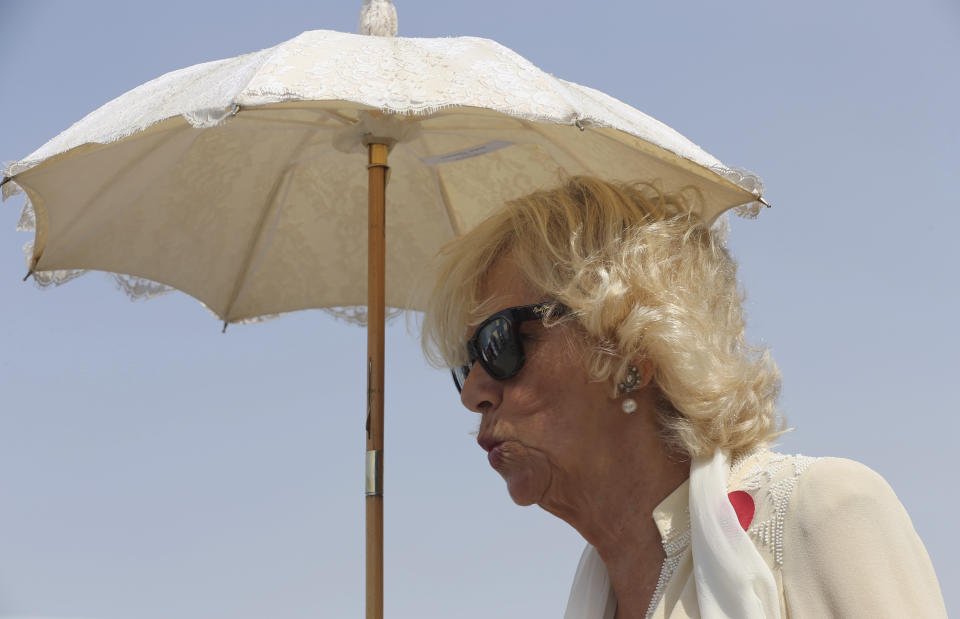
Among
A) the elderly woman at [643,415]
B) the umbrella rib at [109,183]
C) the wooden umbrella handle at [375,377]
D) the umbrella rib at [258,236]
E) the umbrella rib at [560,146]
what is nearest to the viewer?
the elderly woman at [643,415]

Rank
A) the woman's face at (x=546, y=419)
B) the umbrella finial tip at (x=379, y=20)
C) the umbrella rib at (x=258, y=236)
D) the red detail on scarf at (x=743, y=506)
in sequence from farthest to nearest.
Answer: the umbrella rib at (x=258, y=236) < the umbrella finial tip at (x=379, y=20) < the woman's face at (x=546, y=419) < the red detail on scarf at (x=743, y=506)

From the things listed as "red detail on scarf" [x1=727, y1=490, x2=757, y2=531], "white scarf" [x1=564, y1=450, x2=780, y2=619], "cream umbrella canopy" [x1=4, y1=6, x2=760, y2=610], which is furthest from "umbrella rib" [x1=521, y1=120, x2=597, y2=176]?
"red detail on scarf" [x1=727, y1=490, x2=757, y2=531]

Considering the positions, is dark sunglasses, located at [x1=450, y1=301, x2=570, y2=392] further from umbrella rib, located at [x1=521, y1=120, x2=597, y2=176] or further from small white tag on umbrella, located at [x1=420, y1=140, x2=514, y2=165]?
small white tag on umbrella, located at [x1=420, y1=140, x2=514, y2=165]

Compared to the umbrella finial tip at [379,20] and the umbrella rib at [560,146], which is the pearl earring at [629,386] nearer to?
the umbrella rib at [560,146]

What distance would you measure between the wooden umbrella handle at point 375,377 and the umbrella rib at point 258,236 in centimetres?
61

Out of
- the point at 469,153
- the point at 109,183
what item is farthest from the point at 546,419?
the point at 109,183

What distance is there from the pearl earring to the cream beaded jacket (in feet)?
1.23

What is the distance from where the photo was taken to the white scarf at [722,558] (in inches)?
92.9

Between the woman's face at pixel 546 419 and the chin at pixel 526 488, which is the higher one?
the woman's face at pixel 546 419

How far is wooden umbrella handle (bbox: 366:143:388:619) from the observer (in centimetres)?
349

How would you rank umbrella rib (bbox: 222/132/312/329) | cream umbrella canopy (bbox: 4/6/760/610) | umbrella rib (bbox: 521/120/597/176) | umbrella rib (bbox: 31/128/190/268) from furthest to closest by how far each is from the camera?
umbrella rib (bbox: 222/132/312/329) < umbrella rib (bbox: 31/128/190/268) < umbrella rib (bbox: 521/120/597/176) < cream umbrella canopy (bbox: 4/6/760/610)

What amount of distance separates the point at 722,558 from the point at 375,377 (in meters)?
1.57

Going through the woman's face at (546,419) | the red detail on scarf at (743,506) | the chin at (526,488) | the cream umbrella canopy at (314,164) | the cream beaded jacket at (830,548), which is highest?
the cream umbrella canopy at (314,164)

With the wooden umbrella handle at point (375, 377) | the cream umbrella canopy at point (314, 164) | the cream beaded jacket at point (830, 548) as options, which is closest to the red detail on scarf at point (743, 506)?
the cream beaded jacket at point (830, 548)
